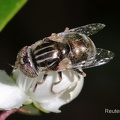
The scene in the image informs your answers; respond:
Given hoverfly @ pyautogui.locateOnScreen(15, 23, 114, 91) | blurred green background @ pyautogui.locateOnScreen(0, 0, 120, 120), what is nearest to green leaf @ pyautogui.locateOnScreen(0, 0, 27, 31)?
hoverfly @ pyautogui.locateOnScreen(15, 23, 114, 91)

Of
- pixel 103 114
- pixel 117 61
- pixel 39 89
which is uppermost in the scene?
pixel 39 89

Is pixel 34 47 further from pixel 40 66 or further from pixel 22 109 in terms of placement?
pixel 22 109

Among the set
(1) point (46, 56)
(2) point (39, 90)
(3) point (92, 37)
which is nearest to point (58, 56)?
(1) point (46, 56)

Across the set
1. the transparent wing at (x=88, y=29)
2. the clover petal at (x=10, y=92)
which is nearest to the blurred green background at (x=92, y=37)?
the clover petal at (x=10, y=92)

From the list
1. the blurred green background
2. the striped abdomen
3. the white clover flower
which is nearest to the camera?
the striped abdomen

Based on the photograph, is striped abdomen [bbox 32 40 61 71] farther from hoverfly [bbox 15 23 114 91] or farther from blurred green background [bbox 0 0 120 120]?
blurred green background [bbox 0 0 120 120]

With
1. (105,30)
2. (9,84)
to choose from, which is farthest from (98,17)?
(9,84)

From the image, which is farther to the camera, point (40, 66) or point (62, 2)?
point (62, 2)
